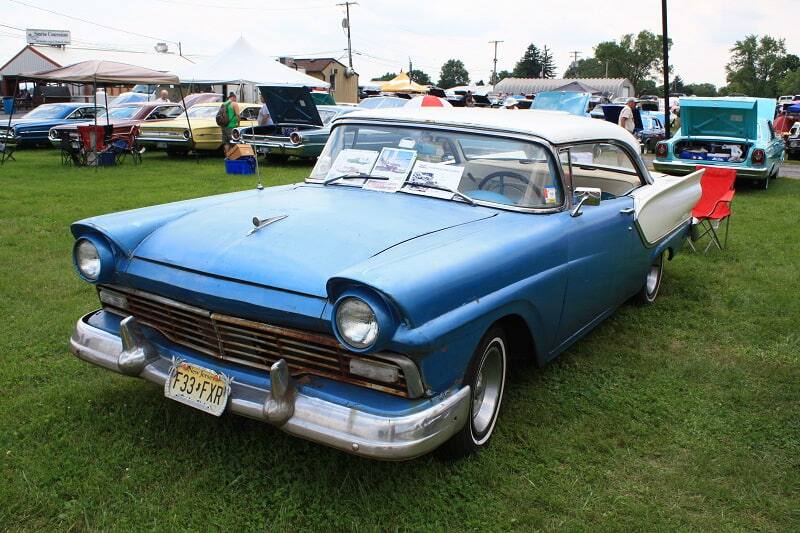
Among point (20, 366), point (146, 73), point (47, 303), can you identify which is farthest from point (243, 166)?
point (20, 366)

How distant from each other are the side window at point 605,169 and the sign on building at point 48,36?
5623 cm

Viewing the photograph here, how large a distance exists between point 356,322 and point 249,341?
1.89 feet

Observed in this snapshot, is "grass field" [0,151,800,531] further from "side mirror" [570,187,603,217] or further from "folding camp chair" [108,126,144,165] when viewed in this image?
"folding camp chair" [108,126,144,165]

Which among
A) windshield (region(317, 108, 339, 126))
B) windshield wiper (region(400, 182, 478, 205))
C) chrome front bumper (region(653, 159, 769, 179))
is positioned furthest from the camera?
windshield (region(317, 108, 339, 126))

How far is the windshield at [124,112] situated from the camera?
1645 centimetres

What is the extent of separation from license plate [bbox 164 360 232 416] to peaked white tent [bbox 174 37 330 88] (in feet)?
46.3

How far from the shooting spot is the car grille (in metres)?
2.63

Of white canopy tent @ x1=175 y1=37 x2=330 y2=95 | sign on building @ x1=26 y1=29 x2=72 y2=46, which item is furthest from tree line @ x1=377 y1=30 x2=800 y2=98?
white canopy tent @ x1=175 y1=37 x2=330 y2=95

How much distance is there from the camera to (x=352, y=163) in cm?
402

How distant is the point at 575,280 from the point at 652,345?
1.35 metres

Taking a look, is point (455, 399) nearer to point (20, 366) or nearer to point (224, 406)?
point (224, 406)

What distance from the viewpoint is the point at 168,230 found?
3.29 metres

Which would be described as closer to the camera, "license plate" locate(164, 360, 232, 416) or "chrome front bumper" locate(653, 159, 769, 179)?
"license plate" locate(164, 360, 232, 416)

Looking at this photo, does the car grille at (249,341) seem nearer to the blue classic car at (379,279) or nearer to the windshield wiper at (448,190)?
the blue classic car at (379,279)
